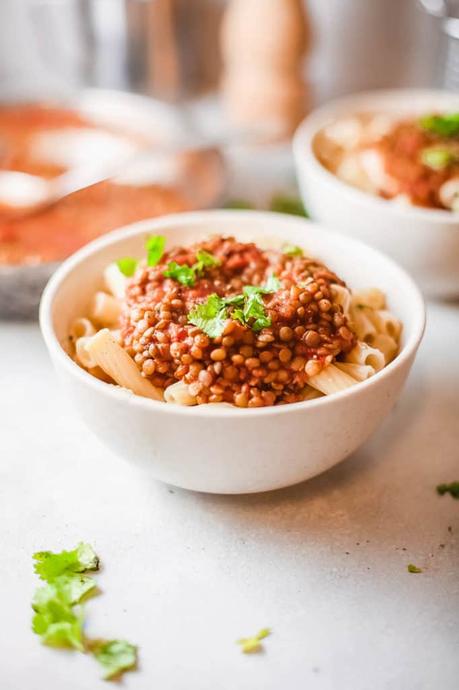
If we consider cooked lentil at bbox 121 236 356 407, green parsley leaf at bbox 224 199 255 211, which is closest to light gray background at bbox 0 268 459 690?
cooked lentil at bbox 121 236 356 407

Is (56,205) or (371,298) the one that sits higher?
(371,298)

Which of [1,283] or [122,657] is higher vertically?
[1,283]

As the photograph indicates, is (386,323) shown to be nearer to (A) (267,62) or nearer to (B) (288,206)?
(B) (288,206)

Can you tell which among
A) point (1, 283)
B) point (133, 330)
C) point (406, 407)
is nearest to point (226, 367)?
point (133, 330)

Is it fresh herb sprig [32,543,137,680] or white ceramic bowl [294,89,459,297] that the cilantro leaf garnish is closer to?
fresh herb sprig [32,543,137,680]

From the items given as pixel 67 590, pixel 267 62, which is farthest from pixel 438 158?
pixel 67 590

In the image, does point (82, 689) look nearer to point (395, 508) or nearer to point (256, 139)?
point (395, 508)
